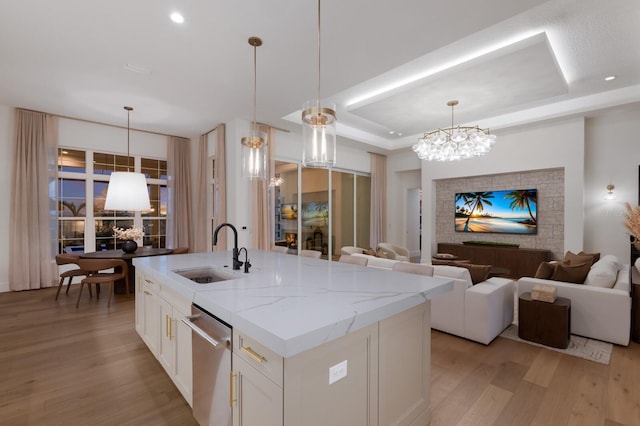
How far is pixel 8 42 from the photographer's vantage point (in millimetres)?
3105

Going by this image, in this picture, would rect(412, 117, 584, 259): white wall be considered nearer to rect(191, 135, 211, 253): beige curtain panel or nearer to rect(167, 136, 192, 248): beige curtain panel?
rect(191, 135, 211, 253): beige curtain panel

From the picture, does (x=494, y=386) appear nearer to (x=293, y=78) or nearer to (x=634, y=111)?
(x=293, y=78)

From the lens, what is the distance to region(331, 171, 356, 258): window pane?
763 cm

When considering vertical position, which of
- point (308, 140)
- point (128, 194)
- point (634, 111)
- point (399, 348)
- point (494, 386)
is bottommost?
point (494, 386)

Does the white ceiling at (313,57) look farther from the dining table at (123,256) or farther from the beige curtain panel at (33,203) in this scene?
the dining table at (123,256)

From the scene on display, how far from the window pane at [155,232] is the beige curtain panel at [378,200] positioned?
520 cm

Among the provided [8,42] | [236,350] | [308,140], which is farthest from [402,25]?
[8,42]

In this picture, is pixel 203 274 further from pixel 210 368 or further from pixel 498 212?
pixel 498 212

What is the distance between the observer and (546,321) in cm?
305

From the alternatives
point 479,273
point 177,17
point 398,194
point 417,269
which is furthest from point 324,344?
point 398,194

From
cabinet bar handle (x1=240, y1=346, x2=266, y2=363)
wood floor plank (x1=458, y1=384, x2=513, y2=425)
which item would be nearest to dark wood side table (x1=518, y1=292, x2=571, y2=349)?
wood floor plank (x1=458, y1=384, x2=513, y2=425)

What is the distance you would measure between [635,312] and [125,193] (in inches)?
250

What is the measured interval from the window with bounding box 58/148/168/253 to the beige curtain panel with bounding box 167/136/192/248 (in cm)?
51

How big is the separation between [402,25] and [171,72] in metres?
2.83
